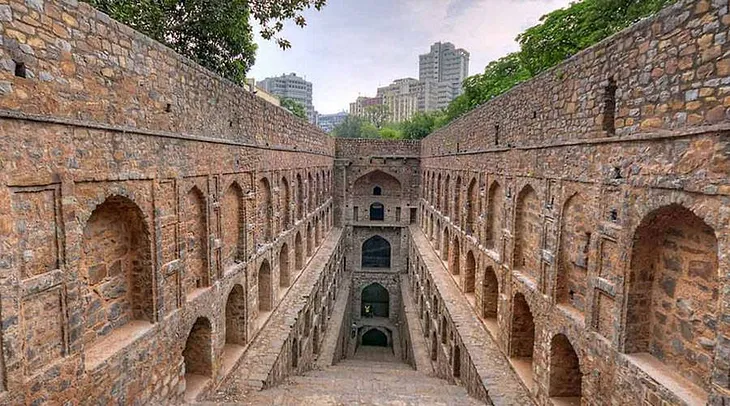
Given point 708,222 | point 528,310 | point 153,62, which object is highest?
point 153,62

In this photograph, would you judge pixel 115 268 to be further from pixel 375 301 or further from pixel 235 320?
pixel 375 301

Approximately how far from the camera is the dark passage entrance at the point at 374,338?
27.4 metres

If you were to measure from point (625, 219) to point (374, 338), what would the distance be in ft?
79.1

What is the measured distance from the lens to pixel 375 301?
28.2m

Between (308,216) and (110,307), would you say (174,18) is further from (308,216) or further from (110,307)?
(110,307)

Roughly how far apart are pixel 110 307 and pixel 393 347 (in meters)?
21.0

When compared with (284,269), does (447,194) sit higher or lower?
higher

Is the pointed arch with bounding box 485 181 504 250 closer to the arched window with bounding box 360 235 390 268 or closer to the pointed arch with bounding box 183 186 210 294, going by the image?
the pointed arch with bounding box 183 186 210 294

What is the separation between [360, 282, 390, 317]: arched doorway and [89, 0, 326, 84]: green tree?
17.5m

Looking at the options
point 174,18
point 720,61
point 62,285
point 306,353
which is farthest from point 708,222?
point 174,18

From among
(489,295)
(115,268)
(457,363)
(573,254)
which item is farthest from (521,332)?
(115,268)

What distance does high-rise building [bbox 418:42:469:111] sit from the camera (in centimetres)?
12426

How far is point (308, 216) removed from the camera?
58.4 feet

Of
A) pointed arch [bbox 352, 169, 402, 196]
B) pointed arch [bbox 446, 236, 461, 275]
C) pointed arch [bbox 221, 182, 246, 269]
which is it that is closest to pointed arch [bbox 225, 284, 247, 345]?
pointed arch [bbox 221, 182, 246, 269]
